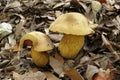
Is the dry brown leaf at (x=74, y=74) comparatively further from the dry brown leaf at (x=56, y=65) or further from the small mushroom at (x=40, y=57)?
the small mushroom at (x=40, y=57)

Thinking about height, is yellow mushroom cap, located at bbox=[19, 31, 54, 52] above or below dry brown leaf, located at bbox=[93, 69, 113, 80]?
above

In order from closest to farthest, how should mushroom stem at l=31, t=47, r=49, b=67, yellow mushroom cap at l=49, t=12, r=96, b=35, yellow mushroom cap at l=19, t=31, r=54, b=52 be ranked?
yellow mushroom cap at l=49, t=12, r=96, b=35, yellow mushroom cap at l=19, t=31, r=54, b=52, mushroom stem at l=31, t=47, r=49, b=67

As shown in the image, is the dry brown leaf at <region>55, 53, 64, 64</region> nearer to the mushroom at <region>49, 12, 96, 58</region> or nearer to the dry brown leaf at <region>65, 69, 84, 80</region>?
the mushroom at <region>49, 12, 96, 58</region>

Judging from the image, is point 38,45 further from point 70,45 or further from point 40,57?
point 70,45

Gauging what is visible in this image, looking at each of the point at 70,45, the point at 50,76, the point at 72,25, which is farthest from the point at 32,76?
the point at 72,25

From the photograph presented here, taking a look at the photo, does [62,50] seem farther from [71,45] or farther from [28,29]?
[28,29]

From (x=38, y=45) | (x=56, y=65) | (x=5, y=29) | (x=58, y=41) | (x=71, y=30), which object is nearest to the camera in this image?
(x=71, y=30)

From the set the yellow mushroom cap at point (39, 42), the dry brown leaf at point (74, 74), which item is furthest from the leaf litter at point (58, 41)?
the yellow mushroom cap at point (39, 42)

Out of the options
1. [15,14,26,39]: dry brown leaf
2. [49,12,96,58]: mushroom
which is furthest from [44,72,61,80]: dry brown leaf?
[15,14,26,39]: dry brown leaf
